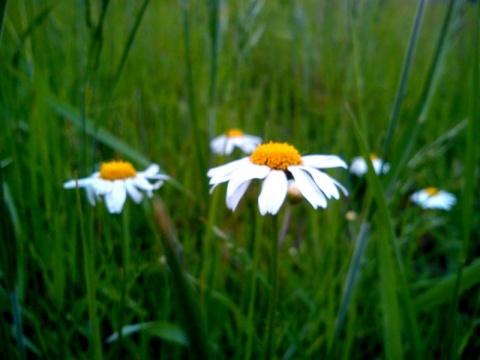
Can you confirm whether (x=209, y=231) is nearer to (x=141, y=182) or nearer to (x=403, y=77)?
(x=141, y=182)

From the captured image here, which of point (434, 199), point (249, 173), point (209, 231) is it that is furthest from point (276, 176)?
point (434, 199)

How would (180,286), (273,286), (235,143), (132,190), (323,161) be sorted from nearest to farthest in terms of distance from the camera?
(180,286), (273,286), (323,161), (132,190), (235,143)

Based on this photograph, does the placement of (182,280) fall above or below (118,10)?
below

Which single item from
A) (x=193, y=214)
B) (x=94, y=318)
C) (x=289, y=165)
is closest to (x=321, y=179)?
(x=289, y=165)

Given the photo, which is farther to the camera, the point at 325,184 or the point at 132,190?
the point at 132,190

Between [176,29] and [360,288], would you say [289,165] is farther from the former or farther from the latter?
[176,29]

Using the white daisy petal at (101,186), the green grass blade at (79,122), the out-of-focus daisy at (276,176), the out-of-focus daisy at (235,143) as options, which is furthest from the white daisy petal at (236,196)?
the out-of-focus daisy at (235,143)
